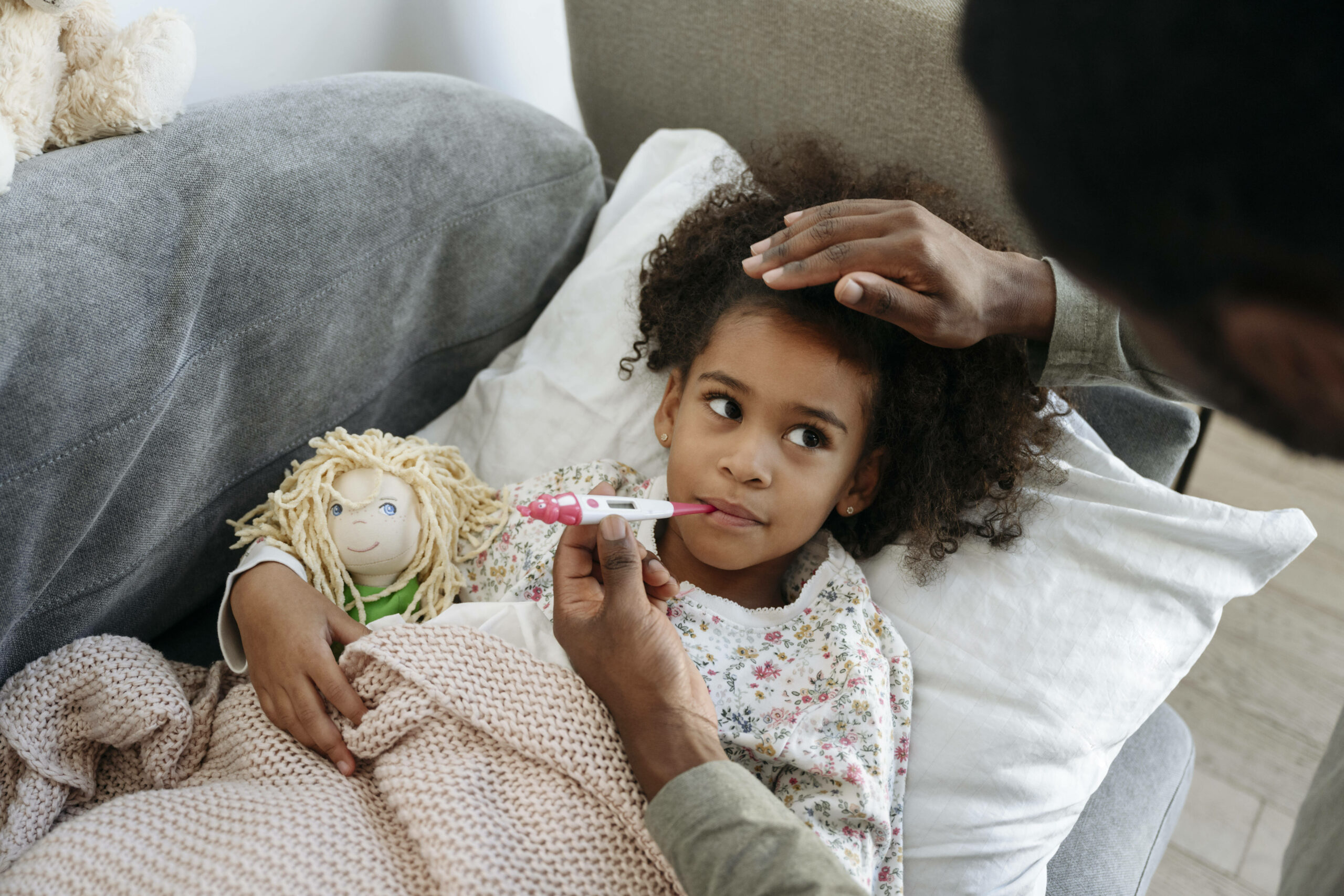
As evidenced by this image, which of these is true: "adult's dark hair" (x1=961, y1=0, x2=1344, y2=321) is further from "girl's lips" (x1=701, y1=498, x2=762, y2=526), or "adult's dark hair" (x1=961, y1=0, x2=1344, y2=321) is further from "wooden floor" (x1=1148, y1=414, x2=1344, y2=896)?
"wooden floor" (x1=1148, y1=414, x2=1344, y2=896)

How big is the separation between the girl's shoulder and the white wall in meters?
0.71

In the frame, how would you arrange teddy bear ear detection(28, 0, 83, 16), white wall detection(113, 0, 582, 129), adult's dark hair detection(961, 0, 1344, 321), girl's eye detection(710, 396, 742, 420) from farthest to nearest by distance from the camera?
white wall detection(113, 0, 582, 129)
girl's eye detection(710, 396, 742, 420)
teddy bear ear detection(28, 0, 83, 16)
adult's dark hair detection(961, 0, 1344, 321)

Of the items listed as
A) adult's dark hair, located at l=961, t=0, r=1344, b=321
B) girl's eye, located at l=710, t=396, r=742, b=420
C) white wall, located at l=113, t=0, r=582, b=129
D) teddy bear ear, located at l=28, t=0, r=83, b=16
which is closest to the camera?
adult's dark hair, located at l=961, t=0, r=1344, b=321

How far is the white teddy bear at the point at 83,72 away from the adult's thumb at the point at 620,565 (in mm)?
676

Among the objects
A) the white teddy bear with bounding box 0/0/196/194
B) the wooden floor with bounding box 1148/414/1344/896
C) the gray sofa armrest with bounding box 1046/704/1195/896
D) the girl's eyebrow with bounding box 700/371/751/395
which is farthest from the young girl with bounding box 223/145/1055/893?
the wooden floor with bounding box 1148/414/1344/896

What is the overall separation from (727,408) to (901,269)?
0.77 ft

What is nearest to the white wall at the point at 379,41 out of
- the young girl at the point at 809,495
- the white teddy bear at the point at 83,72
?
the white teddy bear at the point at 83,72

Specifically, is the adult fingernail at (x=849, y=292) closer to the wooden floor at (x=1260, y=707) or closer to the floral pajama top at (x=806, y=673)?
the floral pajama top at (x=806, y=673)

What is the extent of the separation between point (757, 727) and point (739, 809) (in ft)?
0.79

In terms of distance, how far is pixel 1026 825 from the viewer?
890 mm

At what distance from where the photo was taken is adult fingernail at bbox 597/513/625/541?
78cm

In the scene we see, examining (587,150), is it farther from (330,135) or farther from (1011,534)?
(1011,534)

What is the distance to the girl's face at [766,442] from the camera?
927mm

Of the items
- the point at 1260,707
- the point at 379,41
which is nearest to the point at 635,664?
the point at 379,41
